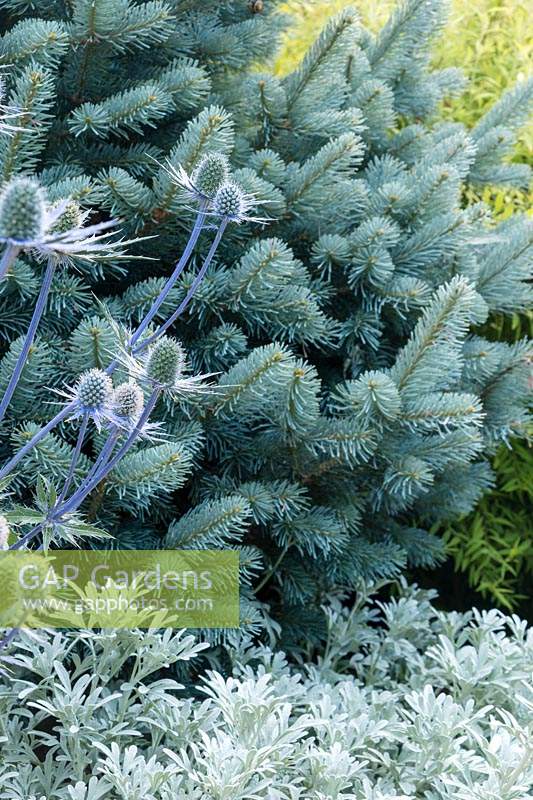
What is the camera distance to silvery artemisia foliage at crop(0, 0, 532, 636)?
1.64m

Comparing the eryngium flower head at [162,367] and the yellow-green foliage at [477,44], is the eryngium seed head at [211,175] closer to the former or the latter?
the eryngium flower head at [162,367]

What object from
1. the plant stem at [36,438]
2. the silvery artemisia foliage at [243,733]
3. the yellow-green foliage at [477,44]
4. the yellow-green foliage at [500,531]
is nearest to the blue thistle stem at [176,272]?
the plant stem at [36,438]

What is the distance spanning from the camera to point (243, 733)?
1.49 meters

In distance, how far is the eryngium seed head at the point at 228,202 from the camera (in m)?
1.26

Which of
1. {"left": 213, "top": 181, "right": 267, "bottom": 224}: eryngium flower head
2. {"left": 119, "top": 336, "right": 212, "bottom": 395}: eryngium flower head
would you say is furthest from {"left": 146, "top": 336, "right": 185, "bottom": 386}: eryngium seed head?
{"left": 213, "top": 181, "right": 267, "bottom": 224}: eryngium flower head

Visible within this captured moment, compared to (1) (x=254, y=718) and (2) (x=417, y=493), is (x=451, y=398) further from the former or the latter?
(1) (x=254, y=718)

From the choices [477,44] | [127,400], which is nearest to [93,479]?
[127,400]

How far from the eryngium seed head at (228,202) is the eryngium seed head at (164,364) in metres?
0.22

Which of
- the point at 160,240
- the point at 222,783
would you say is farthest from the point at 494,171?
the point at 222,783

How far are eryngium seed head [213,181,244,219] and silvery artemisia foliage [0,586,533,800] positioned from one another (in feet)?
2.27

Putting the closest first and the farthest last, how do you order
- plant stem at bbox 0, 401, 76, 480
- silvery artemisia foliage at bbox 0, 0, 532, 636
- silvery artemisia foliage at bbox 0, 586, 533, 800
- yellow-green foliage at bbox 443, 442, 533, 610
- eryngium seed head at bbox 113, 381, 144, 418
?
plant stem at bbox 0, 401, 76, 480 → eryngium seed head at bbox 113, 381, 144, 418 → silvery artemisia foliage at bbox 0, 586, 533, 800 → silvery artemisia foliage at bbox 0, 0, 532, 636 → yellow-green foliage at bbox 443, 442, 533, 610

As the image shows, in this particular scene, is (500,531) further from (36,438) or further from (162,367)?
(36,438)

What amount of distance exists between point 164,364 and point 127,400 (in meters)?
0.09

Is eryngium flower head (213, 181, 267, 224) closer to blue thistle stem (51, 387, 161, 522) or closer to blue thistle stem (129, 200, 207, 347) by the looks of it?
blue thistle stem (129, 200, 207, 347)
